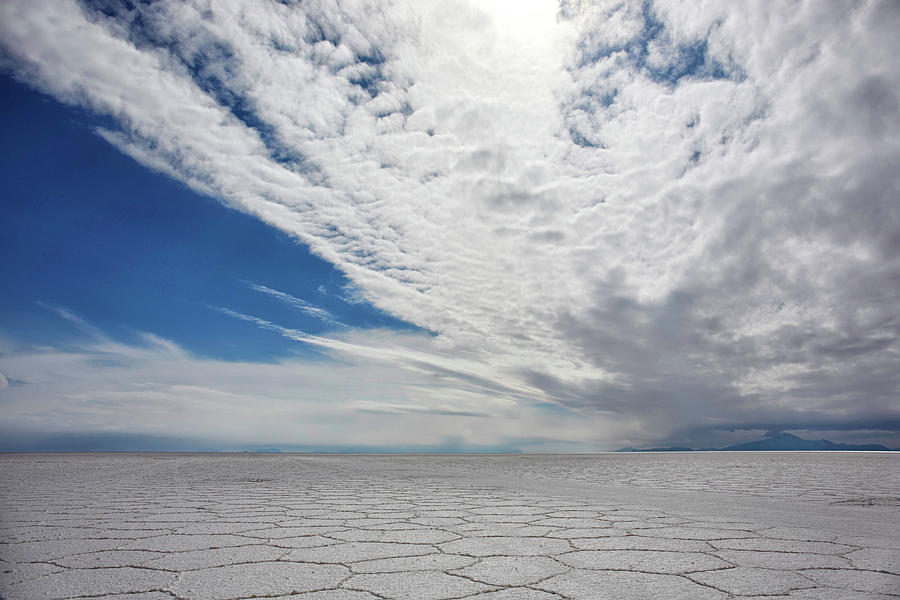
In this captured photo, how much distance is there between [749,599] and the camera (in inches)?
61.3

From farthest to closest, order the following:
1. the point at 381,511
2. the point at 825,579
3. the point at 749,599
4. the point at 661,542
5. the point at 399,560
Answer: the point at 381,511, the point at 661,542, the point at 399,560, the point at 825,579, the point at 749,599

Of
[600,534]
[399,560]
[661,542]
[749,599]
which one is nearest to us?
[749,599]

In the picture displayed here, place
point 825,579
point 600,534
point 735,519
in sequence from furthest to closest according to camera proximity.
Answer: point 735,519
point 600,534
point 825,579

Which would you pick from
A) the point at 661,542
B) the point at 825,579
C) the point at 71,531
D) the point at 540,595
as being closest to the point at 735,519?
the point at 661,542

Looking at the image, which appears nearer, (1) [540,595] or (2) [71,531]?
(1) [540,595]

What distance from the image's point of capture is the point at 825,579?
1.79 metres

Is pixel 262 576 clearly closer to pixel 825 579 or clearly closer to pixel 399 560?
pixel 399 560

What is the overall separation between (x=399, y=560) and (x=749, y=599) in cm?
126

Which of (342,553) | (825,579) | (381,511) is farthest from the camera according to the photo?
(381,511)

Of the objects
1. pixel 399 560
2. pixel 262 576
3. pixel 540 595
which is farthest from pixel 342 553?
pixel 540 595

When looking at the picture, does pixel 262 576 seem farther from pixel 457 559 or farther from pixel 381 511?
pixel 381 511

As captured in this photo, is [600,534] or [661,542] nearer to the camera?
[661,542]

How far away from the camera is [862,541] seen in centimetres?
249

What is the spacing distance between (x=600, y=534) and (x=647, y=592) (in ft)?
3.55
